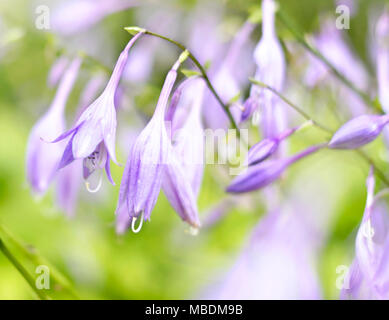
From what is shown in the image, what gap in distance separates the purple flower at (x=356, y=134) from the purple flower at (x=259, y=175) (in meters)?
0.06

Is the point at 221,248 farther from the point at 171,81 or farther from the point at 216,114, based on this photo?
the point at 171,81

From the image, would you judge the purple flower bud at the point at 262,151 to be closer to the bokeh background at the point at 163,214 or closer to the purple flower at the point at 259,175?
A: the purple flower at the point at 259,175

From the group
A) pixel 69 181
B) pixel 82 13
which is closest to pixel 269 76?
pixel 69 181

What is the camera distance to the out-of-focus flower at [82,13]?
47.6 inches

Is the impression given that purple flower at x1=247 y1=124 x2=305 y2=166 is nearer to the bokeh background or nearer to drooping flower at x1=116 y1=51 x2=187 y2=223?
drooping flower at x1=116 y1=51 x2=187 y2=223

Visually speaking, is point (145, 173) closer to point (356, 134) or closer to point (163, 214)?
point (356, 134)

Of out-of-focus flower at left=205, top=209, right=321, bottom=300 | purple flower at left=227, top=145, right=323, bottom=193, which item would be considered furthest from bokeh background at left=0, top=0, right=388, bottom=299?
purple flower at left=227, top=145, right=323, bottom=193

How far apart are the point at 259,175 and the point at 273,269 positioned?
0.28 metres

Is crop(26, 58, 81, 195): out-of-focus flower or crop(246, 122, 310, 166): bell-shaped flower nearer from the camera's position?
crop(246, 122, 310, 166): bell-shaped flower

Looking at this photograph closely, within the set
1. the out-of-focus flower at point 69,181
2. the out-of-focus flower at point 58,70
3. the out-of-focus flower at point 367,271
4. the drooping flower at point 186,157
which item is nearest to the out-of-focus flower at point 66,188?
the out-of-focus flower at point 69,181

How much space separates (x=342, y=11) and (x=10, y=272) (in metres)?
0.81

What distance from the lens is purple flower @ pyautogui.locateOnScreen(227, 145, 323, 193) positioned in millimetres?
710
